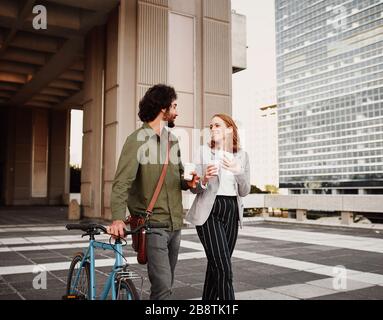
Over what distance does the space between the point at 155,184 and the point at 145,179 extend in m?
0.07

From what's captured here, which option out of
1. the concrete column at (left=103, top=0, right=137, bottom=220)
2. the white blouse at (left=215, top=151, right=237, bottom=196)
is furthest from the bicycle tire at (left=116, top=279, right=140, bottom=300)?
the concrete column at (left=103, top=0, right=137, bottom=220)

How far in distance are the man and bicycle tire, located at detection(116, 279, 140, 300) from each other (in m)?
0.18

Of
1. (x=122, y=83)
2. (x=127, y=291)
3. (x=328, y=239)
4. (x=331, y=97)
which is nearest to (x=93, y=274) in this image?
(x=127, y=291)

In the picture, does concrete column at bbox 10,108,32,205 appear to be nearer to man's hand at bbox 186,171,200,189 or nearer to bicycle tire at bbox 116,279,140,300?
man's hand at bbox 186,171,200,189

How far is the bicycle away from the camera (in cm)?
251

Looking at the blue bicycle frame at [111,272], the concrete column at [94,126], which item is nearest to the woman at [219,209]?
the blue bicycle frame at [111,272]

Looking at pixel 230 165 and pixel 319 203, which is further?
pixel 319 203

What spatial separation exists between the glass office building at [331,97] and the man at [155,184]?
13406 centimetres

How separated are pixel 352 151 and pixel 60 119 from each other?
124 metres

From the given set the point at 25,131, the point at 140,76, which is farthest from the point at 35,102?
the point at 140,76

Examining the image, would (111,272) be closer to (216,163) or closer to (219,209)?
(219,209)

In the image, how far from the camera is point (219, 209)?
321 cm

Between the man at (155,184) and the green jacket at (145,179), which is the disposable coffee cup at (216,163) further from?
the green jacket at (145,179)

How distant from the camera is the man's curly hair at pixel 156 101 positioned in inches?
113
